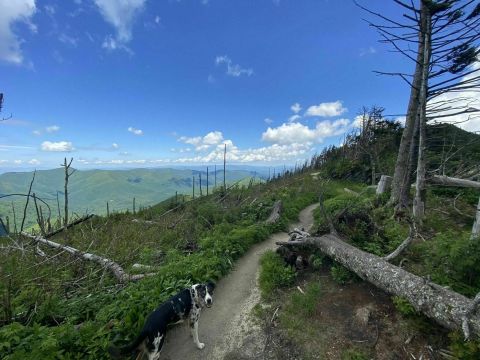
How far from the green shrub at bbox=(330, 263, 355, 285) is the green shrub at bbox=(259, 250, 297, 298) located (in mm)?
1085

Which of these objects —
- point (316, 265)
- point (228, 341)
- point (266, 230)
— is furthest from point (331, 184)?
point (228, 341)

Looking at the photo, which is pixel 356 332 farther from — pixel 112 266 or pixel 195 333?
pixel 112 266

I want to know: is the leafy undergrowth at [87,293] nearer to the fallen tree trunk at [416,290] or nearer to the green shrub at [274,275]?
the green shrub at [274,275]

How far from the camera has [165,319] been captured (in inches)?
174

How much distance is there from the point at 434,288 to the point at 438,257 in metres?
1.31

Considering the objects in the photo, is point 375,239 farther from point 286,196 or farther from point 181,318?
point 286,196

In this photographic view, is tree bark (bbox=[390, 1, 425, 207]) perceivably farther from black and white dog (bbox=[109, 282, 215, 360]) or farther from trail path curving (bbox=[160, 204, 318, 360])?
black and white dog (bbox=[109, 282, 215, 360])

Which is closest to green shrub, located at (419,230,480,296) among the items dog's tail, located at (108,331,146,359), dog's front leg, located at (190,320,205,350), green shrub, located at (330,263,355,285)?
green shrub, located at (330,263,355,285)

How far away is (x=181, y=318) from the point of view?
4.81 m

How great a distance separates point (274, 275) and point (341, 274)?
1.82 meters

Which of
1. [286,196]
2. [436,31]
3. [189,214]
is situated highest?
[436,31]

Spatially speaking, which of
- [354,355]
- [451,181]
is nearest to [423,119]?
[451,181]

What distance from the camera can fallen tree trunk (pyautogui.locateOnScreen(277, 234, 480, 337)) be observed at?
3.96m

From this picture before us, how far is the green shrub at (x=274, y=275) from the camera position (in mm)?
7102
